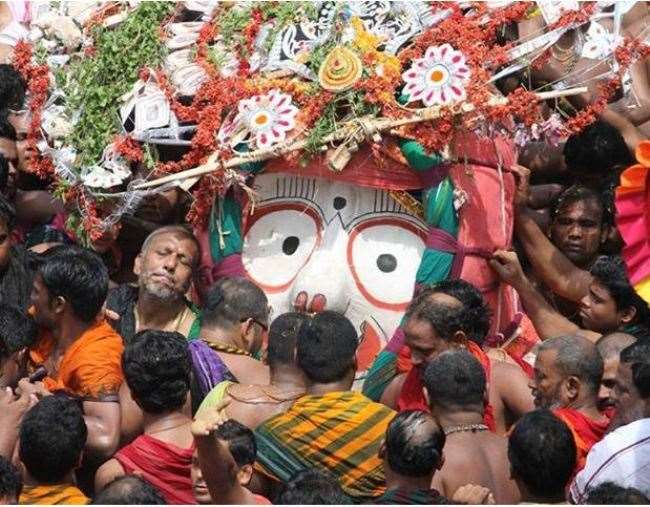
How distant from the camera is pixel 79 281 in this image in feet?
26.7

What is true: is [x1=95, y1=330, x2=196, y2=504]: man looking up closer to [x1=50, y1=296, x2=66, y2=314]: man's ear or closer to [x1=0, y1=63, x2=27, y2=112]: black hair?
[x1=50, y1=296, x2=66, y2=314]: man's ear

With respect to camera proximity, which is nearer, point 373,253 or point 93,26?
point 373,253

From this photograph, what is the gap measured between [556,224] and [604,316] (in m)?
0.83

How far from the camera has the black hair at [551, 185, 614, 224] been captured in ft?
29.2

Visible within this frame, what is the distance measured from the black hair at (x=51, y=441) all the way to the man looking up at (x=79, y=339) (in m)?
0.71

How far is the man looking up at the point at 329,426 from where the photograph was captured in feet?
23.4

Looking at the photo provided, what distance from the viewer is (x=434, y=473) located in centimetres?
682

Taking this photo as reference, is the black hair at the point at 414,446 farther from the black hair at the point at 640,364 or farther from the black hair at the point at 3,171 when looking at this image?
the black hair at the point at 3,171

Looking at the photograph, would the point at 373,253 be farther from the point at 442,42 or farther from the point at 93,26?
the point at 93,26

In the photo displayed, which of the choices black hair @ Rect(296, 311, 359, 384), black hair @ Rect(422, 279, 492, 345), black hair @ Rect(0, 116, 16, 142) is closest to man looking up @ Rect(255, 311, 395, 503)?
black hair @ Rect(296, 311, 359, 384)

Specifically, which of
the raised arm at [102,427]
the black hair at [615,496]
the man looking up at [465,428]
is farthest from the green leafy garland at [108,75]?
the black hair at [615,496]

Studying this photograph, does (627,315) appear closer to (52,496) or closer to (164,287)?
(164,287)

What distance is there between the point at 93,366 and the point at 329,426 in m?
1.22

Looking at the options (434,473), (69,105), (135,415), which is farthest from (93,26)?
(434,473)
